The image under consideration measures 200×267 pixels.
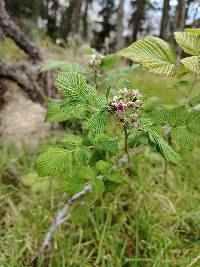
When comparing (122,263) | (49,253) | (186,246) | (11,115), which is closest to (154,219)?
(186,246)

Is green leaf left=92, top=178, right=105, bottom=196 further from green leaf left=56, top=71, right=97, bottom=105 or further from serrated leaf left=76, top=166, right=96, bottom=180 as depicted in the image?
green leaf left=56, top=71, right=97, bottom=105

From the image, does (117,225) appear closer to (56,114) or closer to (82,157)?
(56,114)

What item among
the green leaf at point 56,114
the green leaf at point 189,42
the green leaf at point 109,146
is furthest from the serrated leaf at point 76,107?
the green leaf at point 56,114

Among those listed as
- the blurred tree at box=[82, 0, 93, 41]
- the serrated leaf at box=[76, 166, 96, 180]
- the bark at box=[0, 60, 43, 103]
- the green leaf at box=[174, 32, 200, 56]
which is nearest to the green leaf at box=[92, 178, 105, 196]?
the serrated leaf at box=[76, 166, 96, 180]

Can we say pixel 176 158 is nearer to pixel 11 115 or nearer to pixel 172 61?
pixel 172 61

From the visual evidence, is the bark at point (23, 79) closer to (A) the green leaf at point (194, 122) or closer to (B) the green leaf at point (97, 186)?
(B) the green leaf at point (97, 186)
